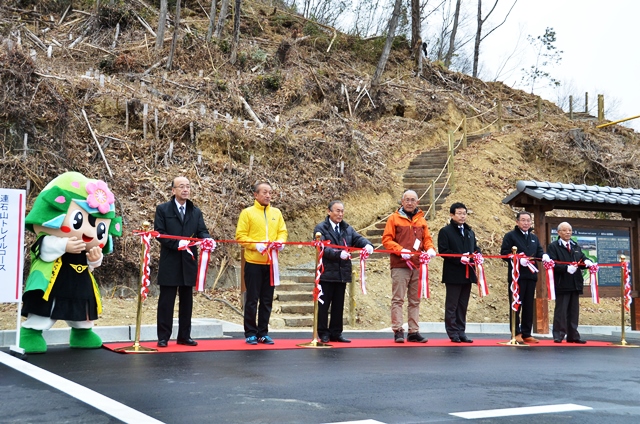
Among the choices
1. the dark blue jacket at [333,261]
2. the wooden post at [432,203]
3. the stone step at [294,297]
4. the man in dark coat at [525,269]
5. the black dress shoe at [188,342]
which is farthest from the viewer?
the wooden post at [432,203]

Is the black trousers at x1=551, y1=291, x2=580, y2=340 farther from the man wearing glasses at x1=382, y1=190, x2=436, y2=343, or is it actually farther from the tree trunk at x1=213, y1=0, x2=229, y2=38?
the tree trunk at x1=213, y1=0, x2=229, y2=38

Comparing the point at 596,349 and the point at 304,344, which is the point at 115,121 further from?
the point at 596,349

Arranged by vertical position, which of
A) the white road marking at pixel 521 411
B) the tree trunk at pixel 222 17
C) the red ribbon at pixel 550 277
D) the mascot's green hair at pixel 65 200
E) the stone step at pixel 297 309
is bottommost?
the white road marking at pixel 521 411

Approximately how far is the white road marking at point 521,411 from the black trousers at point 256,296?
4218mm

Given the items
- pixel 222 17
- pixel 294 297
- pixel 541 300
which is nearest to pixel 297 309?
pixel 294 297

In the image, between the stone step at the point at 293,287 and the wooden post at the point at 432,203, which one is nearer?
the stone step at the point at 293,287

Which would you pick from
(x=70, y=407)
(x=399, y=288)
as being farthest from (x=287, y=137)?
(x=70, y=407)

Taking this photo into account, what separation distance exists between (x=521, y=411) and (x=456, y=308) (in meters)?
5.07

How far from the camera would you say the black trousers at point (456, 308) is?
9992 millimetres

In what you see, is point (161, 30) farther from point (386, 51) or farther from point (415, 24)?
point (415, 24)

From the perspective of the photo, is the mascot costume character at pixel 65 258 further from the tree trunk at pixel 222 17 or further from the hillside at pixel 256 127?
the tree trunk at pixel 222 17

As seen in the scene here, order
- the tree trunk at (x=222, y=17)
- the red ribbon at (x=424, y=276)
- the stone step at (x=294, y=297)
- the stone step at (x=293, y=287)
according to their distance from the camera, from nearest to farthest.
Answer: the red ribbon at (x=424, y=276), the stone step at (x=294, y=297), the stone step at (x=293, y=287), the tree trunk at (x=222, y=17)

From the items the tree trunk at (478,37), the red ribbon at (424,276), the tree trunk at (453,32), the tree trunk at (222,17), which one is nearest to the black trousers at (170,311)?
the red ribbon at (424,276)

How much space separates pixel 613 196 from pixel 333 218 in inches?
270
